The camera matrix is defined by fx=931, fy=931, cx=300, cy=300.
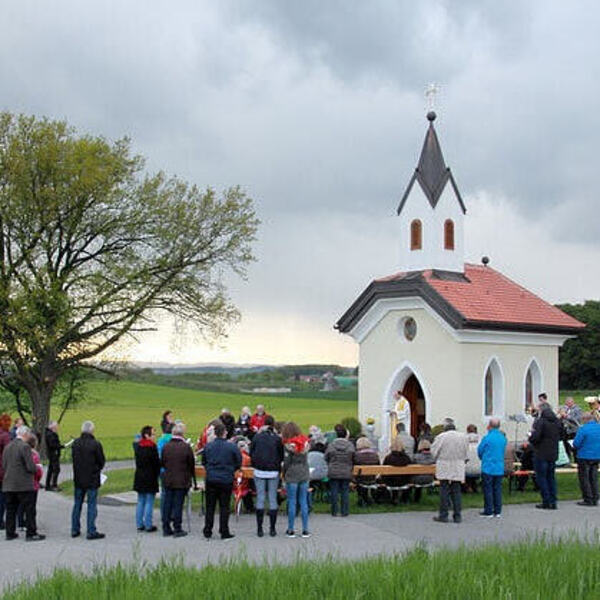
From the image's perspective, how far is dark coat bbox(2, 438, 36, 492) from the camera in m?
13.2

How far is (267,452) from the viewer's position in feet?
44.1

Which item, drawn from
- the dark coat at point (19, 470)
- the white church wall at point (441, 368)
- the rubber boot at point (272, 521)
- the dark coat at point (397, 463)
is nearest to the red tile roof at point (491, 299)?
the white church wall at point (441, 368)

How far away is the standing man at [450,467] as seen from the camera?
14461mm

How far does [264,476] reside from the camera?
1348 cm

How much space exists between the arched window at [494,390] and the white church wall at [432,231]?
9.98 feet

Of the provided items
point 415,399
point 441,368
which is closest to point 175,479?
point 441,368

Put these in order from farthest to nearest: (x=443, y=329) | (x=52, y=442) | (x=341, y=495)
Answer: (x=443, y=329) → (x=52, y=442) → (x=341, y=495)

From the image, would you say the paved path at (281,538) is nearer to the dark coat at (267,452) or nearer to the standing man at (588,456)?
the standing man at (588,456)

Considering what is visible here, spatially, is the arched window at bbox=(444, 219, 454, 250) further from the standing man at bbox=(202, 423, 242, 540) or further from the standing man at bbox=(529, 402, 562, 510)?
the standing man at bbox=(202, 423, 242, 540)

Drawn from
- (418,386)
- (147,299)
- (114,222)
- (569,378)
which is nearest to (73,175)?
(114,222)

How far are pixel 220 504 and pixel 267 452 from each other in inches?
39.0

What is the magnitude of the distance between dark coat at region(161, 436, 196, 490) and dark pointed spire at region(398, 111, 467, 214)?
12868mm

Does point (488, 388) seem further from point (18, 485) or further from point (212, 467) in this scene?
point (18, 485)

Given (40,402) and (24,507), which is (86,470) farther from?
(40,402)
